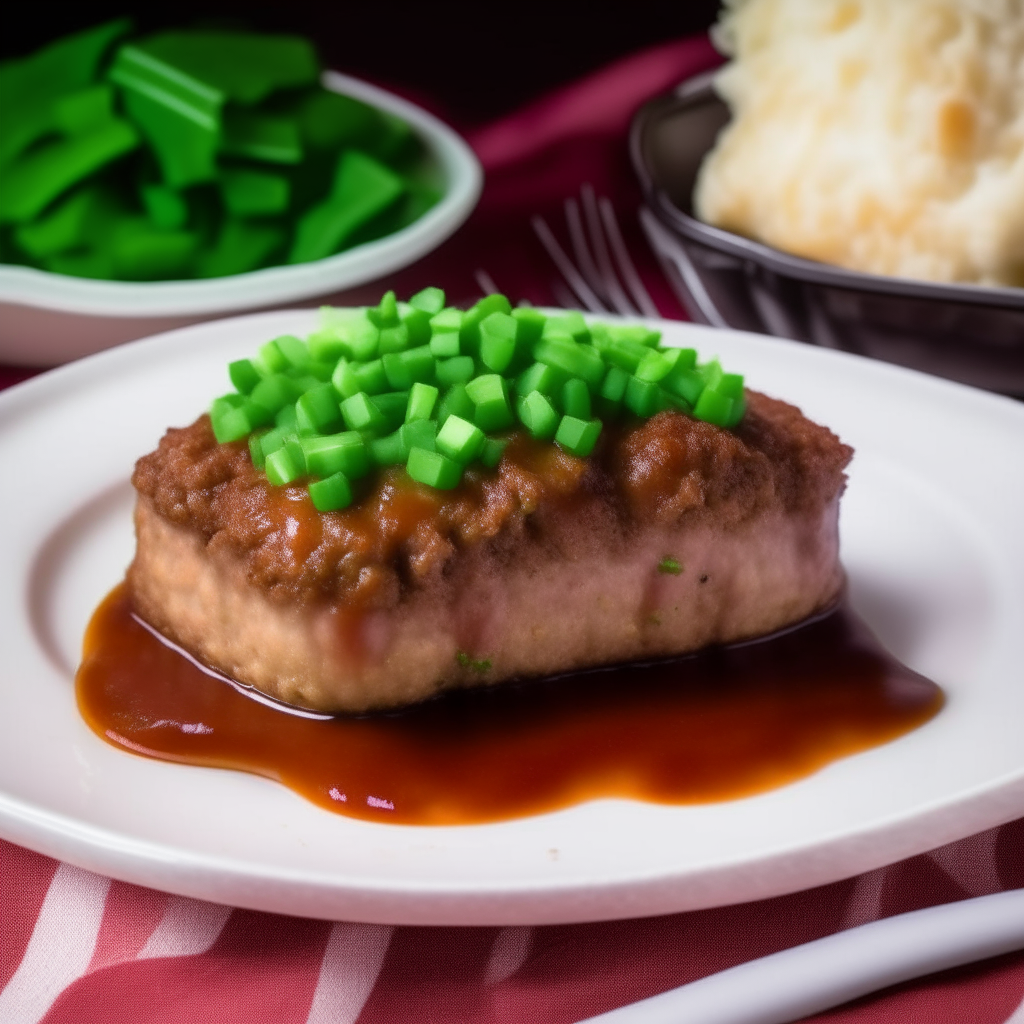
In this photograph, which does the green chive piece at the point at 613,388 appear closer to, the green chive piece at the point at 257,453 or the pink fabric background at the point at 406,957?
the green chive piece at the point at 257,453

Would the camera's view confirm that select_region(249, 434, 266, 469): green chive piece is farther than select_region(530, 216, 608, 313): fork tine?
No

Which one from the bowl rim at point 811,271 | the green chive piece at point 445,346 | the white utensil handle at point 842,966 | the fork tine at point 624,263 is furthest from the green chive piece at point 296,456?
the fork tine at point 624,263

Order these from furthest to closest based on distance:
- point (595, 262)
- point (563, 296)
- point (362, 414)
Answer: point (595, 262)
point (563, 296)
point (362, 414)

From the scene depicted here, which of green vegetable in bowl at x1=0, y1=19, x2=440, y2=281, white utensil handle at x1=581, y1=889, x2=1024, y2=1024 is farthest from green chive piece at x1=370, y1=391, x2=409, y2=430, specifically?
green vegetable in bowl at x1=0, y1=19, x2=440, y2=281

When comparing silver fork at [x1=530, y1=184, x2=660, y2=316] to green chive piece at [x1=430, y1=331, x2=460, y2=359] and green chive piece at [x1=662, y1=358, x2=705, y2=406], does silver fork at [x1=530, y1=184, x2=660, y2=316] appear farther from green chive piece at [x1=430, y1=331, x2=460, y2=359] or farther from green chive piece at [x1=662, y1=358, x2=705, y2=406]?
green chive piece at [x1=430, y1=331, x2=460, y2=359]

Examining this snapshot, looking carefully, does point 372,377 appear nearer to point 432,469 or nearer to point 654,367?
point 432,469

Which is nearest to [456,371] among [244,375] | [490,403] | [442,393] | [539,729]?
[442,393]
